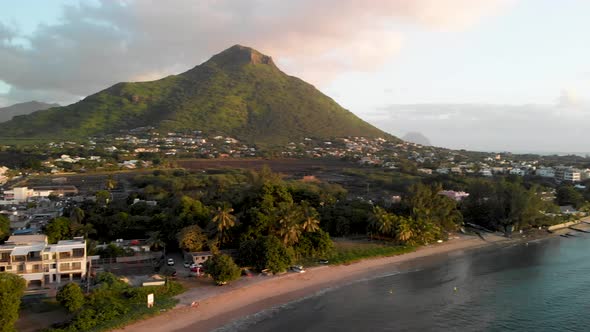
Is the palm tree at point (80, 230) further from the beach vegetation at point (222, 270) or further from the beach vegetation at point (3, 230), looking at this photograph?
the beach vegetation at point (222, 270)

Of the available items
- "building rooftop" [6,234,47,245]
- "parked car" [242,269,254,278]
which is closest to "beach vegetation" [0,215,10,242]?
"building rooftop" [6,234,47,245]

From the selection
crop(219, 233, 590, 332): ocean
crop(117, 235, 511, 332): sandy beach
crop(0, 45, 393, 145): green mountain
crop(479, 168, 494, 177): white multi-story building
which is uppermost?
crop(0, 45, 393, 145): green mountain

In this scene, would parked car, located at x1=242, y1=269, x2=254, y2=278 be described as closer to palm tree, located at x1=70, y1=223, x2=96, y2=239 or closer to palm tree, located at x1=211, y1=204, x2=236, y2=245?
palm tree, located at x1=211, y1=204, x2=236, y2=245

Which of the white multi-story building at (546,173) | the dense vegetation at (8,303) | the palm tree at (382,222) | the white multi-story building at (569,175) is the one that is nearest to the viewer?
the dense vegetation at (8,303)

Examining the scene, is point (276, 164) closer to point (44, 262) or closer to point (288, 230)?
point (288, 230)

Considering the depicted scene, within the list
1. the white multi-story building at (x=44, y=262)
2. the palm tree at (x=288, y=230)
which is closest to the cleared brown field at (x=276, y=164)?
the palm tree at (x=288, y=230)

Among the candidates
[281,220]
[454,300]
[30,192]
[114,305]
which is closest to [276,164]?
[30,192]

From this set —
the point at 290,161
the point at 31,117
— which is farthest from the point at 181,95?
the point at 290,161
